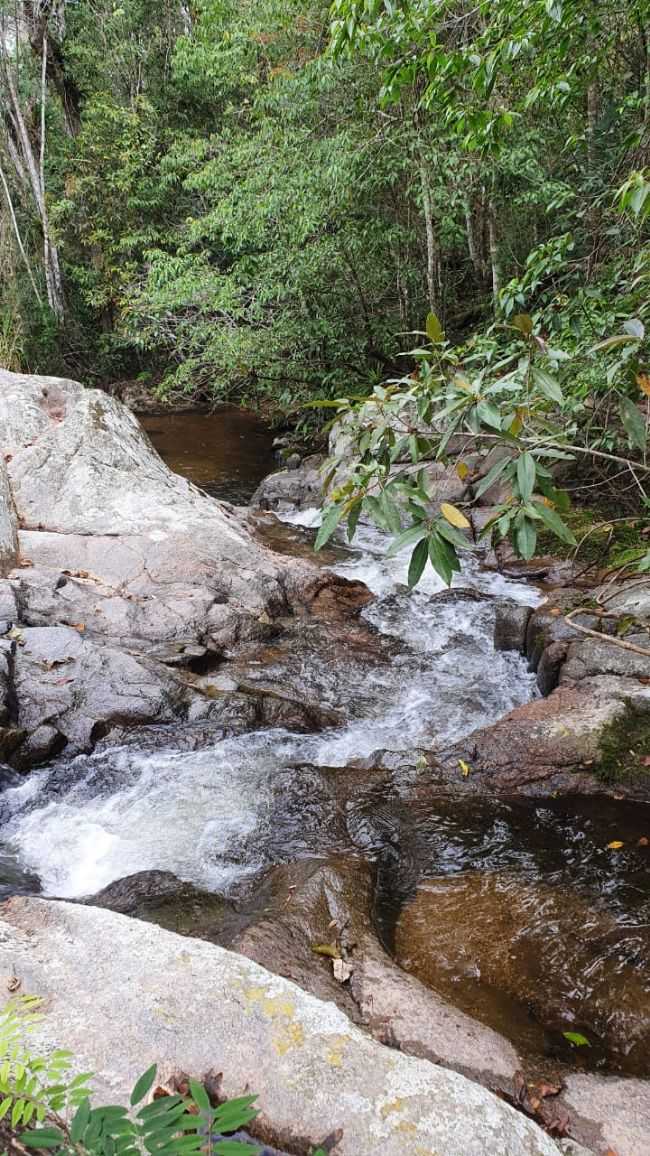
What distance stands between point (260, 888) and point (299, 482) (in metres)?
8.50

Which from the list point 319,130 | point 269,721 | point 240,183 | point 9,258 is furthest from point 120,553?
point 9,258

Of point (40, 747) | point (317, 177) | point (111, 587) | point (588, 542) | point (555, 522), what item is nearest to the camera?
point (555, 522)

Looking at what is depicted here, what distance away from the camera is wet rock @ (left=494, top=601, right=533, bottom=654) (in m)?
6.21

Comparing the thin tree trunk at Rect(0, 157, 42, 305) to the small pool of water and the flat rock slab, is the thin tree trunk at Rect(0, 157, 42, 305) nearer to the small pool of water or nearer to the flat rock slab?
the small pool of water

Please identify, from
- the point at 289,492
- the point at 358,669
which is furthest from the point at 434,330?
the point at 289,492

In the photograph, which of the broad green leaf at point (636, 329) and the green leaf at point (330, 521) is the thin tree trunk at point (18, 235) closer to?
the green leaf at point (330, 521)

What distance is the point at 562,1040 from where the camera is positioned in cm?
258

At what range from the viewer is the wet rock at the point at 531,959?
265 centimetres

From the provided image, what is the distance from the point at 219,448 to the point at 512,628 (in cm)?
1007

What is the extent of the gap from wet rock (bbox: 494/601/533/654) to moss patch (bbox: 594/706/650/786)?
1.79 metres

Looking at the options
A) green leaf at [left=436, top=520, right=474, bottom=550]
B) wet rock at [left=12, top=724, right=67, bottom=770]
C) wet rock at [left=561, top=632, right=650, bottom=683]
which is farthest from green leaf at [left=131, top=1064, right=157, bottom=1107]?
wet rock at [left=561, top=632, right=650, bottom=683]

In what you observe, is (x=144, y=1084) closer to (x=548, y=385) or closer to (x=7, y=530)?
(x=548, y=385)

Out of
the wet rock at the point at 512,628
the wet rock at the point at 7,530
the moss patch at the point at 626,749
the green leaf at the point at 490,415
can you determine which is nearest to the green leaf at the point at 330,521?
the green leaf at the point at 490,415

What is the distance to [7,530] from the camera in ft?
21.6
